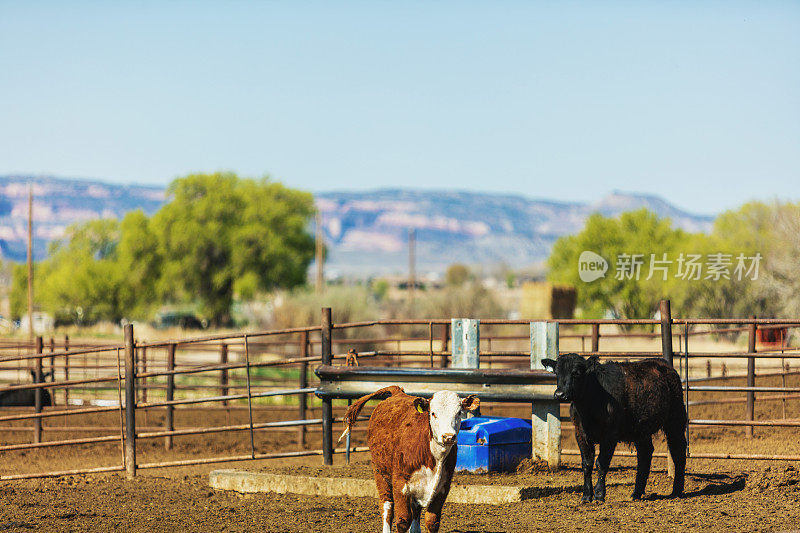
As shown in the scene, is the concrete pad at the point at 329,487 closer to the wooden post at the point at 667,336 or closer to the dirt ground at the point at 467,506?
the dirt ground at the point at 467,506

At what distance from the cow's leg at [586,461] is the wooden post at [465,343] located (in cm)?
162

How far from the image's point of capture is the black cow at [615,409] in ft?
25.1

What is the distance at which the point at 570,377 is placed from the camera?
752 centimetres

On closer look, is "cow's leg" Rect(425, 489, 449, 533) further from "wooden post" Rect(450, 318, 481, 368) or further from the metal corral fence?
"wooden post" Rect(450, 318, 481, 368)

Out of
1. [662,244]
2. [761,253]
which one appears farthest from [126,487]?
[662,244]

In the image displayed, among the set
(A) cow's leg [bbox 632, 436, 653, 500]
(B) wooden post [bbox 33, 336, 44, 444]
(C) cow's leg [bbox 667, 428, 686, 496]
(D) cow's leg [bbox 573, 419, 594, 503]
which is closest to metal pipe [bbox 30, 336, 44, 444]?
(B) wooden post [bbox 33, 336, 44, 444]

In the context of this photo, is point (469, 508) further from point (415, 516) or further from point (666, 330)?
point (666, 330)

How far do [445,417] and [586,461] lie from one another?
271 cm

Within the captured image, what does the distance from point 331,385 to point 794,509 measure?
4326mm

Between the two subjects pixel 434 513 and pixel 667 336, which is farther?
pixel 667 336

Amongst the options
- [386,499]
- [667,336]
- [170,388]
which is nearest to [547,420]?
[667,336]

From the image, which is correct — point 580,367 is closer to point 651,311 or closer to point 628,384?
point 628,384

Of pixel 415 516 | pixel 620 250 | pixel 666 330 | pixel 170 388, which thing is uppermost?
pixel 620 250

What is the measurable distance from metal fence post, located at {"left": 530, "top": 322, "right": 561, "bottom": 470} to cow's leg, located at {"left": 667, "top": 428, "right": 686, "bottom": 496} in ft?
3.54
